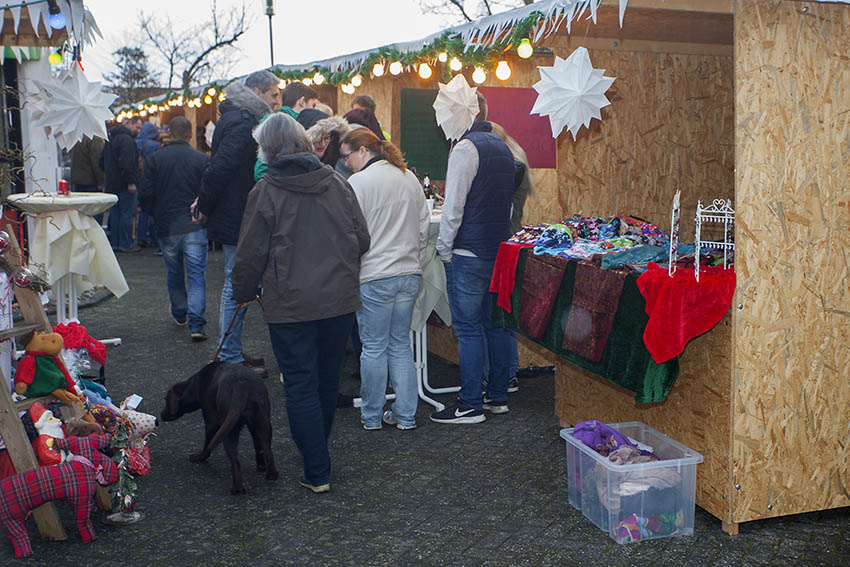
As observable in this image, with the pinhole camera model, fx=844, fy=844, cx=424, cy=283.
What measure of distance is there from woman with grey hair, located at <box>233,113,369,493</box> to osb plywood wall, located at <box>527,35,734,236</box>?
1637 mm

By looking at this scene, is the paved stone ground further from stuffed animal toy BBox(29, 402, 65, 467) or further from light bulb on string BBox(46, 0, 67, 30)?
light bulb on string BBox(46, 0, 67, 30)

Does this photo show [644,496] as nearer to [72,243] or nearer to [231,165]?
[231,165]

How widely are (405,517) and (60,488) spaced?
144 centimetres

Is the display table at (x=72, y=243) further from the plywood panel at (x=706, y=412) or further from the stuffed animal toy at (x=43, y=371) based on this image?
the plywood panel at (x=706, y=412)

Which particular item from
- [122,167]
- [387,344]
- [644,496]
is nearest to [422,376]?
[387,344]

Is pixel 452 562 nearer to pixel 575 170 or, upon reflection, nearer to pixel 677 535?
pixel 677 535

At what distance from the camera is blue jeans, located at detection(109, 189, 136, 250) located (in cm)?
1289

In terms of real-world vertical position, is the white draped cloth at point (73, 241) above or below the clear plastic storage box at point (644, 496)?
above

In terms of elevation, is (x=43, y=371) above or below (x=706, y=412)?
above

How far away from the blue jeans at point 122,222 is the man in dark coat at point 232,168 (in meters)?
7.27

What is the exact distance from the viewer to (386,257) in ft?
15.1

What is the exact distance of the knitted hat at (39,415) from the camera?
361 centimetres

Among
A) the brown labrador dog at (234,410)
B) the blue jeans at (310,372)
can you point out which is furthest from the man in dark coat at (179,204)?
the blue jeans at (310,372)

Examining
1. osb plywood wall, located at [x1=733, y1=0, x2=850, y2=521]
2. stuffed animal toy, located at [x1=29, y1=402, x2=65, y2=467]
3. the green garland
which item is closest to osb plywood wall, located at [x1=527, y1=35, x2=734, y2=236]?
the green garland
